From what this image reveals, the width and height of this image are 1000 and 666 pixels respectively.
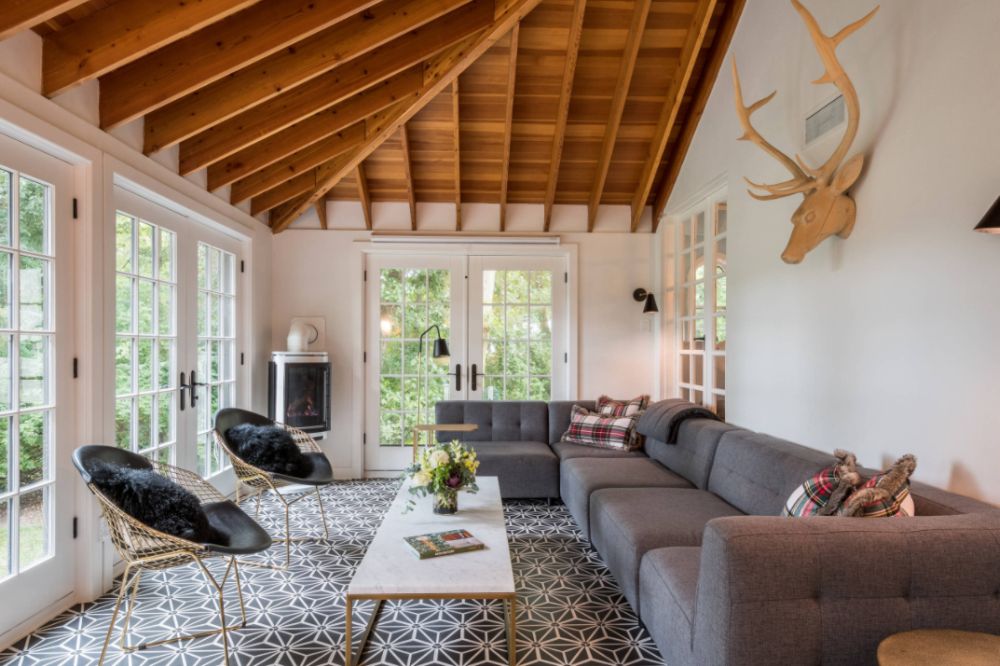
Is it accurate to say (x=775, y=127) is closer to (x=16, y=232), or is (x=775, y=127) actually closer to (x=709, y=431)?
(x=709, y=431)

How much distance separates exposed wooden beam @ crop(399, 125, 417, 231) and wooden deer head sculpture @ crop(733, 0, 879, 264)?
262 centimetres

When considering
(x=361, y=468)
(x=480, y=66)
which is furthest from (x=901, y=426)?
(x=361, y=468)

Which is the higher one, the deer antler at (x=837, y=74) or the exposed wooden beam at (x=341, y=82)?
the exposed wooden beam at (x=341, y=82)

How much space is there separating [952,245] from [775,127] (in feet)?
4.99

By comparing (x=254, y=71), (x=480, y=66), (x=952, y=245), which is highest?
(x=480, y=66)

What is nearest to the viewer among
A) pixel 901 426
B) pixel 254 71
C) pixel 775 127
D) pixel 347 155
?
pixel 901 426

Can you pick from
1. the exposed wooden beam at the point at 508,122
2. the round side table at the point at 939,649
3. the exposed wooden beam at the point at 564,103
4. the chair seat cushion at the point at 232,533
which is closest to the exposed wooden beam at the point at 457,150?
the exposed wooden beam at the point at 508,122

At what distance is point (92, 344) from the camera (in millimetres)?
2785

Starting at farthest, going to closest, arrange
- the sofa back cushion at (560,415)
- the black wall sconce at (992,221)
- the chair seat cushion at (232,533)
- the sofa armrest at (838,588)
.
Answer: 1. the sofa back cushion at (560,415)
2. the chair seat cushion at (232,533)
3. the black wall sconce at (992,221)
4. the sofa armrest at (838,588)

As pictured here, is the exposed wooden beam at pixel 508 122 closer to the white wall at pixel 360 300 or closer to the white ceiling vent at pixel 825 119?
the white wall at pixel 360 300

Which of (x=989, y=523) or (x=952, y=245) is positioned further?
(x=952, y=245)

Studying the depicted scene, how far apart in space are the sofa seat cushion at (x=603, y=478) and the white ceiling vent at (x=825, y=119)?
6.57ft

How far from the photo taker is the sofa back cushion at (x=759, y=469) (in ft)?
8.17

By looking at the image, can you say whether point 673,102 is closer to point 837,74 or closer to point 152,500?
point 837,74
